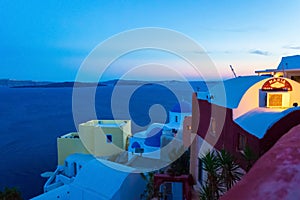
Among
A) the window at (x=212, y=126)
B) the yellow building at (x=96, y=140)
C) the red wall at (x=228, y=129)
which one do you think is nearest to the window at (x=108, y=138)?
the yellow building at (x=96, y=140)

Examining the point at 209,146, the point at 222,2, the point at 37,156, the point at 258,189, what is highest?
the point at 222,2

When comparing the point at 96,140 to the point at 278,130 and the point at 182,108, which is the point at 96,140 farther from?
the point at 278,130

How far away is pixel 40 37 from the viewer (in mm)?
29156

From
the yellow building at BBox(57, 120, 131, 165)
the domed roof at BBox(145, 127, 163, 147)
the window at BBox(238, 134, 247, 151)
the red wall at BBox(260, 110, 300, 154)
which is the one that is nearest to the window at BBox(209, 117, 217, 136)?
the window at BBox(238, 134, 247, 151)

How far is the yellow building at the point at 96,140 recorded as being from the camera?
22.2m

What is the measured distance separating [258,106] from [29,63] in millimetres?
38612

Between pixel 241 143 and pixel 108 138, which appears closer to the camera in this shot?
pixel 241 143

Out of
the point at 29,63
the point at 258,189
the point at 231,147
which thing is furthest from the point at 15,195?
the point at 29,63

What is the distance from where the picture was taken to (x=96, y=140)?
22.2 meters

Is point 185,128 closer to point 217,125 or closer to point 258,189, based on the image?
point 217,125

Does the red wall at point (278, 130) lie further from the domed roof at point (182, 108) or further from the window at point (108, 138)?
the domed roof at point (182, 108)

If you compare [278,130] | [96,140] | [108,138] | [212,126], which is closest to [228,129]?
[212,126]

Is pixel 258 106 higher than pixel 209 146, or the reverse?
pixel 258 106

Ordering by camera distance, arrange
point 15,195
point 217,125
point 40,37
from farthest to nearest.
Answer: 1. point 40,37
2. point 15,195
3. point 217,125
